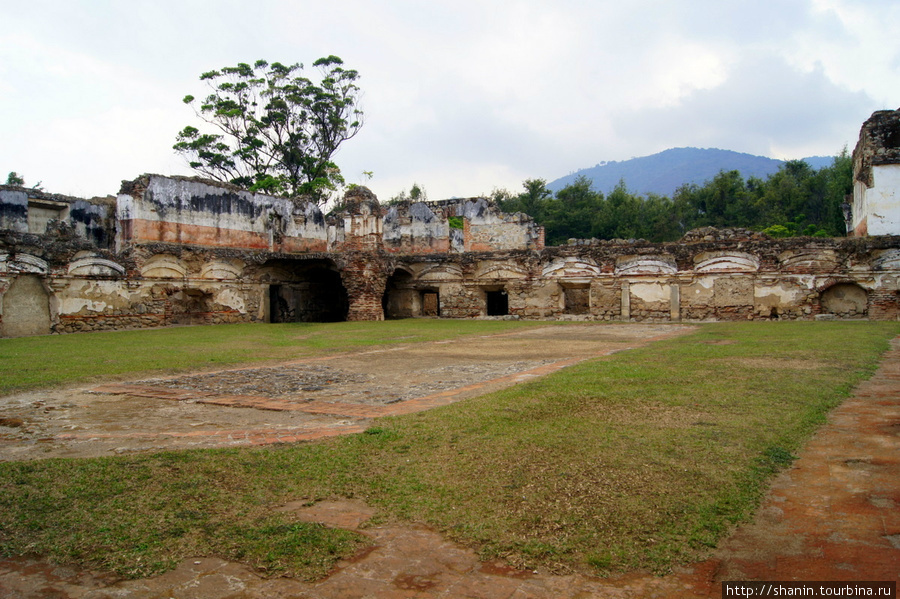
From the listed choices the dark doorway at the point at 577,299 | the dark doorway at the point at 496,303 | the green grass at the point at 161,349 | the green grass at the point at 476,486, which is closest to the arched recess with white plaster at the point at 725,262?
the dark doorway at the point at 577,299

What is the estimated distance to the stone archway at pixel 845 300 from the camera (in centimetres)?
1806

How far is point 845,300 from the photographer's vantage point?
18.4 meters

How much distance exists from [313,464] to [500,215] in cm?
2121

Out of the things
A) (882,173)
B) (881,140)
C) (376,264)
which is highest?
(881,140)

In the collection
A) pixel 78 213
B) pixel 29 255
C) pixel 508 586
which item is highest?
pixel 78 213

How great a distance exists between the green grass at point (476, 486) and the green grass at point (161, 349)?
453 centimetres

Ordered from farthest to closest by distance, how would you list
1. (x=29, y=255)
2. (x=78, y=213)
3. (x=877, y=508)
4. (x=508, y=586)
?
(x=78, y=213) → (x=29, y=255) → (x=877, y=508) → (x=508, y=586)

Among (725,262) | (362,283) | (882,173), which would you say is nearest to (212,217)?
(362,283)

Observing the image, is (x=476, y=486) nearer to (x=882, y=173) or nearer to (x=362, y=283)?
(x=362, y=283)

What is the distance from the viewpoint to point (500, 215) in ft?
80.1

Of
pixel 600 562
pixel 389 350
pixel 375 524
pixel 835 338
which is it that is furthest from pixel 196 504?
pixel 835 338

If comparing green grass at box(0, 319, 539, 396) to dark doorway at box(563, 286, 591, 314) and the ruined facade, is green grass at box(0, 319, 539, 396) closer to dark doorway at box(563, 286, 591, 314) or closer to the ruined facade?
the ruined facade

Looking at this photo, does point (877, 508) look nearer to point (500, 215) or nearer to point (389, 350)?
point (389, 350)

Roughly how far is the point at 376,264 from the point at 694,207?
29417 mm
